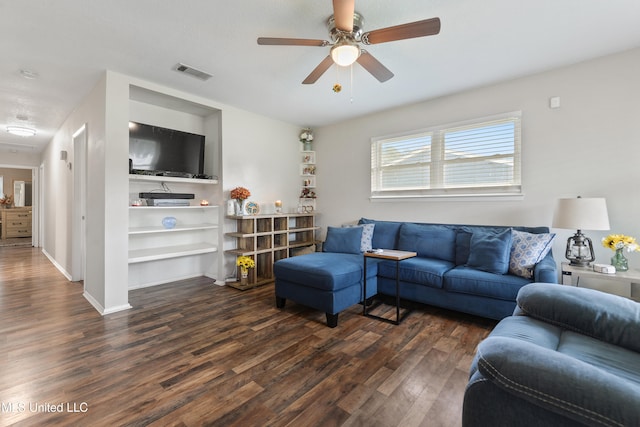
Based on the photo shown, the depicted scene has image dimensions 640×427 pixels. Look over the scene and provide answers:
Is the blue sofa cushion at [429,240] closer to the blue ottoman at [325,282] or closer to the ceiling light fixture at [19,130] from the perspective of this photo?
the blue ottoman at [325,282]

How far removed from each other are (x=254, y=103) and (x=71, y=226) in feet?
11.1

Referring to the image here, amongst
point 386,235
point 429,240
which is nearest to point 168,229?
point 386,235

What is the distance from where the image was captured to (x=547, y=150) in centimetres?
310

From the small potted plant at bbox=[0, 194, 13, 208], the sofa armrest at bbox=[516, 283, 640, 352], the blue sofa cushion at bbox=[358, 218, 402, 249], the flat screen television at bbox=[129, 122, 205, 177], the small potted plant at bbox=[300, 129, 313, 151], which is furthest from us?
the small potted plant at bbox=[0, 194, 13, 208]

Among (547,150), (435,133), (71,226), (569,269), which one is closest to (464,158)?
(435,133)

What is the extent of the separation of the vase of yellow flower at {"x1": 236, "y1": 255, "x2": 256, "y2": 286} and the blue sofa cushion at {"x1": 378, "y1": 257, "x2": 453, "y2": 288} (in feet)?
5.93

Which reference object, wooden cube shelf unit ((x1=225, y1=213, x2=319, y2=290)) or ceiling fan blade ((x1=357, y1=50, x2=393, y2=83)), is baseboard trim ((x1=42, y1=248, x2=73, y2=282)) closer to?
wooden cube shelf unit ((x1=225, y1=213, x2=319, y2=290))

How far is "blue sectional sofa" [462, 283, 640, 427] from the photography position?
749 mm

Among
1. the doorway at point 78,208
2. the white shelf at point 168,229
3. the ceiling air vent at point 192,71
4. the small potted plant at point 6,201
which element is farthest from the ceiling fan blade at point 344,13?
the small potted plant at point 6,201

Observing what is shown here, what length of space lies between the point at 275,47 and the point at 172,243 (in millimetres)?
3151

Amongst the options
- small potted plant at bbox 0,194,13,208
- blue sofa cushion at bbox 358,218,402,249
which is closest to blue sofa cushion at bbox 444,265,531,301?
blue sofa cushion at bbox 358,218,402,249

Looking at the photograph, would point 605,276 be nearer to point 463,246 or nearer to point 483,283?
point 483,283

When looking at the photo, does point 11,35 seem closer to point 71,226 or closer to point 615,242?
point 71,226

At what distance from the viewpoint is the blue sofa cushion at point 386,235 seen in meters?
3.89
